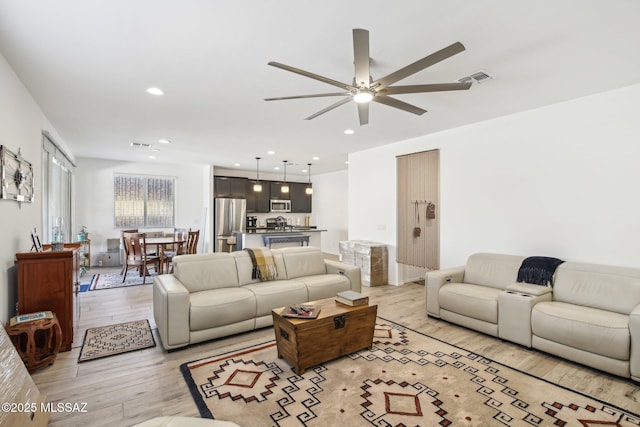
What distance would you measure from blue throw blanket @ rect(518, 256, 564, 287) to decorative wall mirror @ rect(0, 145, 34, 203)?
5248 millimetres

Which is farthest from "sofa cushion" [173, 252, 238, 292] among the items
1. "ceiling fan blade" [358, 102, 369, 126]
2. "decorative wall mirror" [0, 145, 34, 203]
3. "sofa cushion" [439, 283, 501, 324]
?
"sofa cushion" [439, 283, 501, 324]

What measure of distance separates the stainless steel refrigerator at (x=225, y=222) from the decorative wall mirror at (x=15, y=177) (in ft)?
16.4

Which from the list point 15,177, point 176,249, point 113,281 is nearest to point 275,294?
point 15,177

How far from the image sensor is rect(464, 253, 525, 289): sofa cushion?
3.79m

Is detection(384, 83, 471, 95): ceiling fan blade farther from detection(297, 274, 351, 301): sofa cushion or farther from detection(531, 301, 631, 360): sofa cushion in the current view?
detection(297, 274, 351, 301): sofa cushion

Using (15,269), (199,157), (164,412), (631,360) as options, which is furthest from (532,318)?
(199,157)

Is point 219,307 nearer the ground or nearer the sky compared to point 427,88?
nearer the ground

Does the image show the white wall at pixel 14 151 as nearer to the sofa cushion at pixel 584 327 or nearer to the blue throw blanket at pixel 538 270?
the sofa cushion at pixel 584 327

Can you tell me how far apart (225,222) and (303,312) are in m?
6.21

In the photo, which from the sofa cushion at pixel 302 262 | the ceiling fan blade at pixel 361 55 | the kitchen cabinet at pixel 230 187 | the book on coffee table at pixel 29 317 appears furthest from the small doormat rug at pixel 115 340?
the kitchen cabinet at pixel 230 187

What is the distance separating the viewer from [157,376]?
2.58m

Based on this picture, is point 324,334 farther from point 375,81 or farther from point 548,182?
point 548,182

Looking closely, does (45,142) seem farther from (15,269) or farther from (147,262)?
(147,262)

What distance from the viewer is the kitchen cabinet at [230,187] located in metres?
8.67
